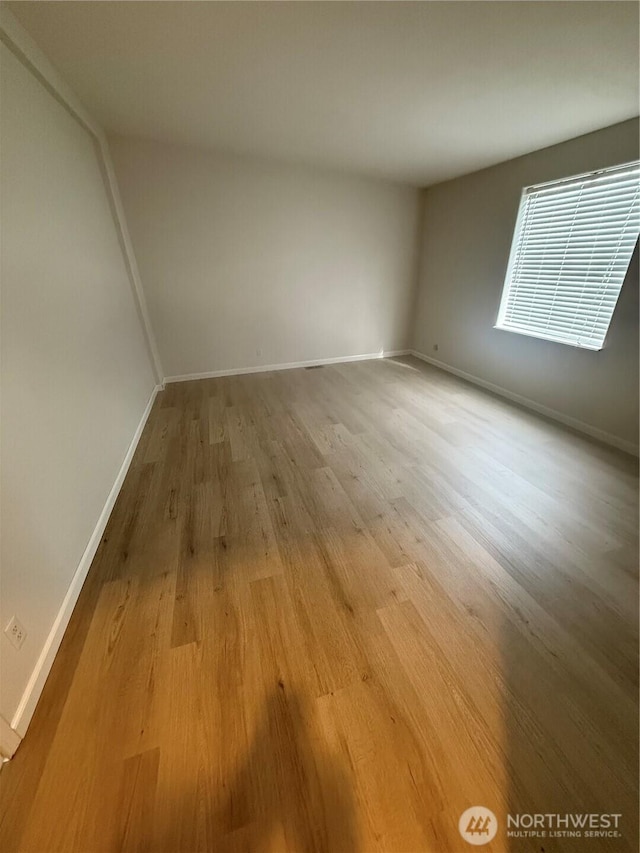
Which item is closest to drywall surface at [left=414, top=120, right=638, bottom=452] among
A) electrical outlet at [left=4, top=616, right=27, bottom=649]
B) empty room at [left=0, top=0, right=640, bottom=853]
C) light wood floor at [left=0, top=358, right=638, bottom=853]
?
empty room at [left=0, top=0, right=640, bottom=853]

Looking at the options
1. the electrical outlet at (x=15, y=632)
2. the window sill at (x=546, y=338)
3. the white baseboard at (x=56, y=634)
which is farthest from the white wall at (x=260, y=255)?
the electrical outlet at (x=15, y=632)

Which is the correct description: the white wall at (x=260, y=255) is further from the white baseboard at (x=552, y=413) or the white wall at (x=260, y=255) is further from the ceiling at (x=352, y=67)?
the white baseboard at (x=552, y=413)

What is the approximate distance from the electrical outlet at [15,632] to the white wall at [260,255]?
3212 mm

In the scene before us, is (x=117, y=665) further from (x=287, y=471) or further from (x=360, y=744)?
(x=287, y=471)

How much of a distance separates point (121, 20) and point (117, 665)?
2.73 metres

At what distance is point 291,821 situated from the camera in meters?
0.85

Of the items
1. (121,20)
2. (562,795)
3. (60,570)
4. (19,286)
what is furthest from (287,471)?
(121,20)

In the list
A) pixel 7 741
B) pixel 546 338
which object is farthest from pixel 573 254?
pixel 7 741

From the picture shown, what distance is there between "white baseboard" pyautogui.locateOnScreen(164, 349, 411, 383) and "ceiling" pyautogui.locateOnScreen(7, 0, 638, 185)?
89.7 inches

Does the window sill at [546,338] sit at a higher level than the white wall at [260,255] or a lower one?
lower

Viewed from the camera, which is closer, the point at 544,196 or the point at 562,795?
the point at 562,795

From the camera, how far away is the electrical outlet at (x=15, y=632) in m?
1.02

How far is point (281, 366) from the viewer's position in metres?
4.35

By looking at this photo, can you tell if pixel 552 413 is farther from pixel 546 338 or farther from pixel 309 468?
pixel 309 468
